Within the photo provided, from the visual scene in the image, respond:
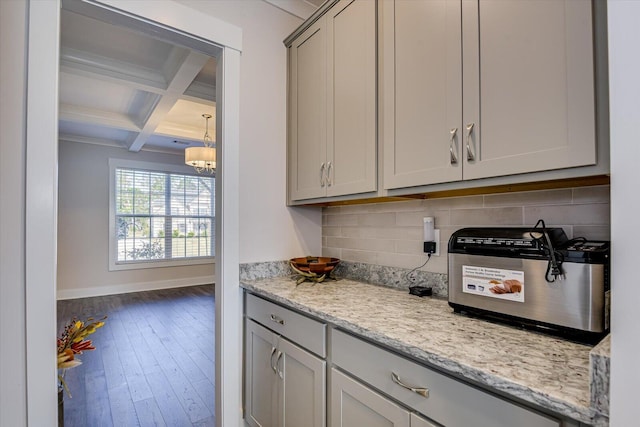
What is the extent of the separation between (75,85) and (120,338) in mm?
2719

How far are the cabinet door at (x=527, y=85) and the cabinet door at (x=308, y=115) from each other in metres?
0.85

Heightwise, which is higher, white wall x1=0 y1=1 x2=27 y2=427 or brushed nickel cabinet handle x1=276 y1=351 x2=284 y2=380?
white wall x1=0 y1=1 x2=27 y2=427

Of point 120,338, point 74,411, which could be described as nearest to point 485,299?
point 74,411

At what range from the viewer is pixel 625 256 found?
536 mm

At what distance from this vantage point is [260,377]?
171 centimetres

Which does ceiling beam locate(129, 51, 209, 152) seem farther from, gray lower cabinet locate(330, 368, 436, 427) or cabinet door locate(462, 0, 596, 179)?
gray lower cabinet locate(330, 368, 436, 427)

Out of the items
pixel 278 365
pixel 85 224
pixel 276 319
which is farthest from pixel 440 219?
pixel 85 224

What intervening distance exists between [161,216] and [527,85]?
612 centimetres

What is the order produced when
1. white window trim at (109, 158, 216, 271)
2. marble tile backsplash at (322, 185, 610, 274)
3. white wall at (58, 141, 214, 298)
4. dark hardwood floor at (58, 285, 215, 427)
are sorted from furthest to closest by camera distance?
1. white window trim at (109, 158, 216, 271)
2. white wall at (58, 141, 214, 298)
3. dark hardwood floor at (58, 285, 215, 427)
4. marble tile backsplash at (322, 185, 610, 274)

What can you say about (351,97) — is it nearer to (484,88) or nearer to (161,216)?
(484,88)

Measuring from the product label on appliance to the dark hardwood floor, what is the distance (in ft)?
5.97

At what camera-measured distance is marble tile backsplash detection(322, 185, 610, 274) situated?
3.65 feet

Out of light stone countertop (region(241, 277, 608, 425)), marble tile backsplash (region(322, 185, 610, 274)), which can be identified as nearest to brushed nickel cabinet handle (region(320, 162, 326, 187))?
marble tile backsplash (region(322, 185, 610, 274))

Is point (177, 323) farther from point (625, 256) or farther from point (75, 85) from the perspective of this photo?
point (625, 256)
